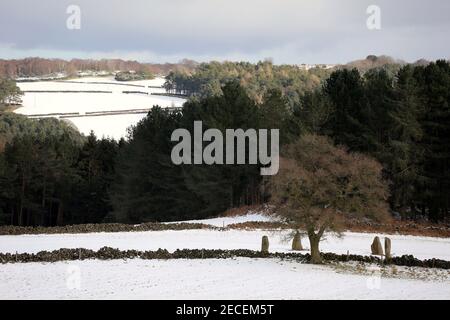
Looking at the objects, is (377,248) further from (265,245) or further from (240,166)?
(240,166)

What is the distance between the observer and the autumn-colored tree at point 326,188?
28.6 meters

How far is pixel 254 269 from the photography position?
28047 mm

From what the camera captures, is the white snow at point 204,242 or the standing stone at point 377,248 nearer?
the standing stone at point 377,248

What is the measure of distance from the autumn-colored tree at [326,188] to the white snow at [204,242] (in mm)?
3623

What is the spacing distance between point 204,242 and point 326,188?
1255 centimetres

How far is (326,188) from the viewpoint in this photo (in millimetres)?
28500

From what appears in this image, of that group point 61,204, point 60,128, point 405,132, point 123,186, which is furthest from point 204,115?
point 60,128

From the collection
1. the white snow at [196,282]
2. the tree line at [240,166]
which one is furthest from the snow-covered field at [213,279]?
the tree line at [240,166]

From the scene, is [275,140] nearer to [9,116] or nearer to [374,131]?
[374,131]

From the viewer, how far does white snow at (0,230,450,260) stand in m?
35.1

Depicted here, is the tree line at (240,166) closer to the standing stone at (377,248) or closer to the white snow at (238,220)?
the white snow at (238,220)

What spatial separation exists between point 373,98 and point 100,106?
15124 centimetres

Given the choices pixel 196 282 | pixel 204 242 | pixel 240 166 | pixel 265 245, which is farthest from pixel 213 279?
pixel 240 166

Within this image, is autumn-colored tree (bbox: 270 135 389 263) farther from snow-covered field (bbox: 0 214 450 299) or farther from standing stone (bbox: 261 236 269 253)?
standing stone (bbox: 261 236 269 253)
